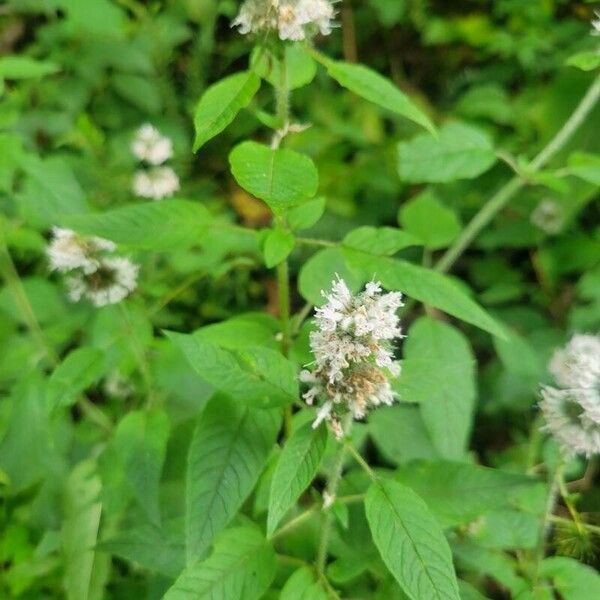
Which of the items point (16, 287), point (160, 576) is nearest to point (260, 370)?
point (160, 576)

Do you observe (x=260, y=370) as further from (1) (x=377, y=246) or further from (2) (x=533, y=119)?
(2) (x=533, y=119)

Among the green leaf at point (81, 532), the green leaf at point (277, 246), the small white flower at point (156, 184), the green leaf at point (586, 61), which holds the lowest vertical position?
the green leaf at point (81, 532)

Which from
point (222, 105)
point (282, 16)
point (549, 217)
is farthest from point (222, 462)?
point (549, 217)

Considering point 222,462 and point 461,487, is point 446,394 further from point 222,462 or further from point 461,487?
point 222,462

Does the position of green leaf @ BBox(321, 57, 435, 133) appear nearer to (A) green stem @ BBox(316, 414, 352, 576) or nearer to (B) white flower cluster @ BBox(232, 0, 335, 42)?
(B) white flower cluster @ BBox(232, 0, 335, 42)

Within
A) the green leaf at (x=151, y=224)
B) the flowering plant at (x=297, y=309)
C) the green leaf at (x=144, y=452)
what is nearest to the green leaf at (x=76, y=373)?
the flowering plant at (x=297, y=309)

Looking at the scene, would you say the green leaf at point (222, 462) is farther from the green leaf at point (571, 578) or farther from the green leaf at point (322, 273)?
the green leaf at point (571, 578)

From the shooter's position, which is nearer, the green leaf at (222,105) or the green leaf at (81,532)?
the green leaf at (222,105)
